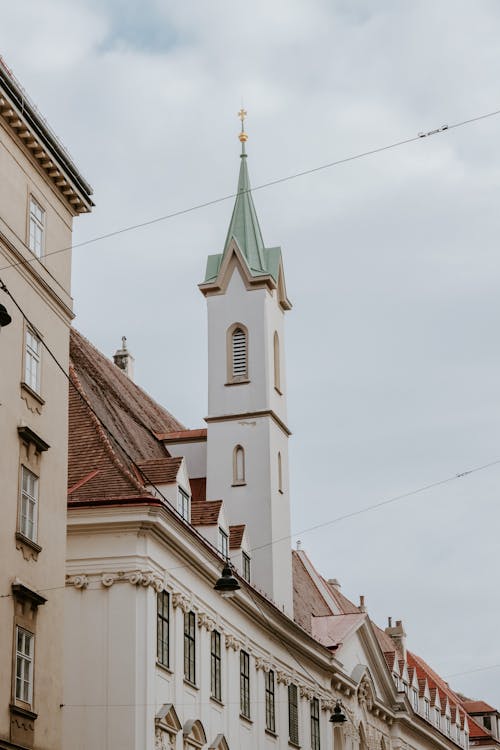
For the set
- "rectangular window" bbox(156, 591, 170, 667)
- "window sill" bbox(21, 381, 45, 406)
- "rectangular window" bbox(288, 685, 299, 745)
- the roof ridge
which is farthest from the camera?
"rectangular window" bbox(288, 685, 299, 745)

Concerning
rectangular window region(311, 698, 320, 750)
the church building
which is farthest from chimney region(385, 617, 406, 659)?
rectangular window region(311, 698, 320, 750)

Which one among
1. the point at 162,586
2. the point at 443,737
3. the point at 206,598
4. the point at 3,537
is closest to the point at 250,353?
the point at 206,598

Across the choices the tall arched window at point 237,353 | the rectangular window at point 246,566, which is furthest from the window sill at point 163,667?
the tall arched window at point 237,353

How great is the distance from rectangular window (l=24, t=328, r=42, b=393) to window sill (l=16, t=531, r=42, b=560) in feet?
11.2

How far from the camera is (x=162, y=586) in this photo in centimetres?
3559

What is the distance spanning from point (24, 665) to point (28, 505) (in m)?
3.35

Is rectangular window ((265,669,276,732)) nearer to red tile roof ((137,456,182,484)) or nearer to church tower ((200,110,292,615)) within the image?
church tower ((200,110,292,615))

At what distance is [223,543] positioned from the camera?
41.7 meters

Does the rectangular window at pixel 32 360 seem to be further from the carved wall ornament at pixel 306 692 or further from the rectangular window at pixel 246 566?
the carved wall ornament at pixel 306 692

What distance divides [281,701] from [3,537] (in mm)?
20861

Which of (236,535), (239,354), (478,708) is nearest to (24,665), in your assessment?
(236,535)

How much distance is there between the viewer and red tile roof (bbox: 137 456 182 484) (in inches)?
1491

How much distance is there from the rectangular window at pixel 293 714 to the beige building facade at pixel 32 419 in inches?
735

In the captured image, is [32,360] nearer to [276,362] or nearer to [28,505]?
[28,505]
